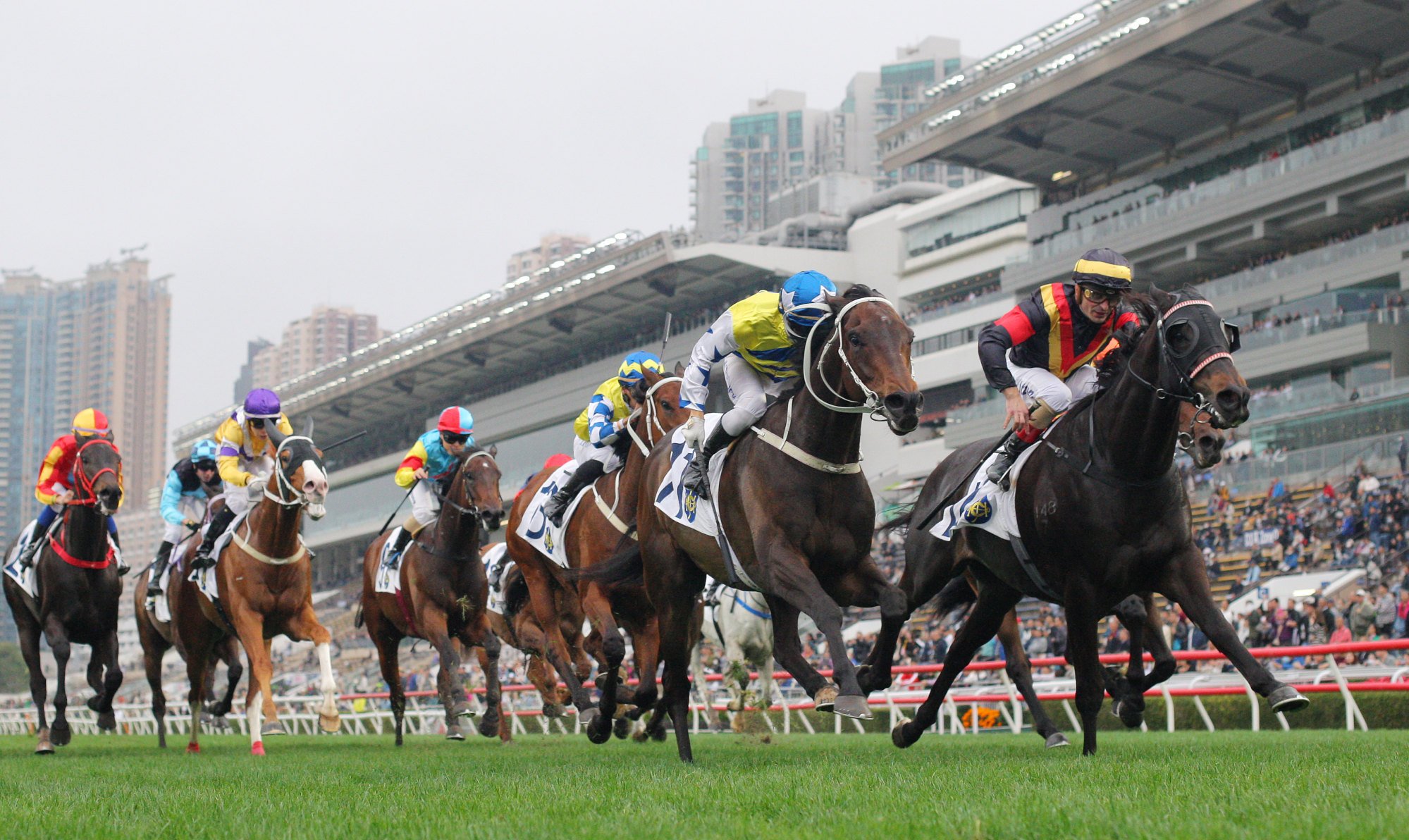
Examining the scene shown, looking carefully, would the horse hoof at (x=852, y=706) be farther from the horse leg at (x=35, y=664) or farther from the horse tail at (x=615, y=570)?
the horse leg at (x=35, y=664)

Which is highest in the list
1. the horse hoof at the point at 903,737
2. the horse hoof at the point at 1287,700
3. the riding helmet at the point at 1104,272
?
the riding helmet at the point at 1104,272

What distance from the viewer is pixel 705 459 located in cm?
717

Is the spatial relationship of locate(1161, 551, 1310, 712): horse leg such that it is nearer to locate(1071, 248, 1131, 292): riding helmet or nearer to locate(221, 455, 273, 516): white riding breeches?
locate(1071, 248, 1131, 292): riding helmet

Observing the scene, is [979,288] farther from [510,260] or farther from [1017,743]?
[510,260]

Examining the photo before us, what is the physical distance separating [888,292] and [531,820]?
145 feet

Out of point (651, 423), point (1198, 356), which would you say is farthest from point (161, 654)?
point (1198, 356)

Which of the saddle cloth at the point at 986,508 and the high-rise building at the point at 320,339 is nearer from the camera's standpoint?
the saddle cloth at the point at 986,508

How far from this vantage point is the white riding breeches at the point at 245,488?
10.9m

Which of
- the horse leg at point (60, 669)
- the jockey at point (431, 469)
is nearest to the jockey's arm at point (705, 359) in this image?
the jockey at point (431, 469)

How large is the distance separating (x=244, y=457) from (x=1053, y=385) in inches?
249

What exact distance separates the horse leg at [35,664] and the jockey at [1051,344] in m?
7.27

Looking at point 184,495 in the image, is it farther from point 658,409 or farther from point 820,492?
point 820,492

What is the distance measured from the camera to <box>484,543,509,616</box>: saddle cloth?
13.0m

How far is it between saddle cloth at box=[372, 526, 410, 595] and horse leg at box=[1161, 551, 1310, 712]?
703cm
